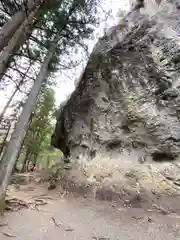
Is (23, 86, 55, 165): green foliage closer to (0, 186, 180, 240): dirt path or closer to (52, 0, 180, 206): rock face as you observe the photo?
(52, 0, 180, 206): rock face

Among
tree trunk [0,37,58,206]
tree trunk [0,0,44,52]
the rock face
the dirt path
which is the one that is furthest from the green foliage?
the dirt path

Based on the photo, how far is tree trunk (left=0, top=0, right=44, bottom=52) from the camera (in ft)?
20.9

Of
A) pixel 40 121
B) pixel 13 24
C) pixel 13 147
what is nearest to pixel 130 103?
pixel 13 147

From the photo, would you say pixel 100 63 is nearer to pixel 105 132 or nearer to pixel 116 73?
pixel 116 73

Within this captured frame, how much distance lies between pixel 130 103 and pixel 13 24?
616 centimetres

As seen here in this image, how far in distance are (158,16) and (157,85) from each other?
5291 millimetres

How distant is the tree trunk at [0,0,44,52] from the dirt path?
15.5 feet

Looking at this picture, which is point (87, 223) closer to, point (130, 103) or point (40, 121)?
point (130, 103)

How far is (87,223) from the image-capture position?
663 centimetres

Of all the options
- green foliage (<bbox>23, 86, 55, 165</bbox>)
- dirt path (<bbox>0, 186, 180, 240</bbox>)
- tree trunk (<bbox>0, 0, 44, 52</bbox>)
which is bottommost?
dirt path (<bbox>0, 186, 180, 240</bbox>)

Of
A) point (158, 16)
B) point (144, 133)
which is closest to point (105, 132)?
point (144, 133)

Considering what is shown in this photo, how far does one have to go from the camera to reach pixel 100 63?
37.5 ft

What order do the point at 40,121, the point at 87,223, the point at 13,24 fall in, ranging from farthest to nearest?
the point at 40,121 → the point at 13,24 → the point at 87,223

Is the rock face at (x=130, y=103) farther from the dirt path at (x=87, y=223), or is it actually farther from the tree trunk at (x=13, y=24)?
the tree trunk at (x=13, y=24)
